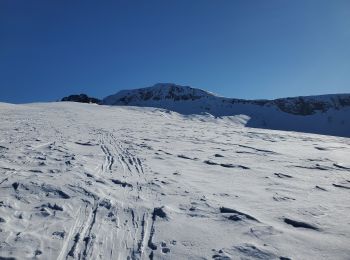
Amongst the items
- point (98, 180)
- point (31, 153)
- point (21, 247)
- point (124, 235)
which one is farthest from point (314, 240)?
point (31, 153)

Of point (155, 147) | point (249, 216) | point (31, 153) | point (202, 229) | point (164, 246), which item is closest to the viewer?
point (164, 246)

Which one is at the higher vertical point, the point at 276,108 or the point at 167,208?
the point at 276,108

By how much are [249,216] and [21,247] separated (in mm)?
3461

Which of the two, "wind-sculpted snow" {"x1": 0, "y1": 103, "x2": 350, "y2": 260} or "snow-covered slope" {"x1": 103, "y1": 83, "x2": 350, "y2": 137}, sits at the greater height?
"snow-covered slope" {"x1": 103, "y1": 83, "x2": 350, "y2": 137}

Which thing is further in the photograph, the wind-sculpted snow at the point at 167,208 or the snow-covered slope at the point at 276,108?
the snow-covered slope at the point at 276,108

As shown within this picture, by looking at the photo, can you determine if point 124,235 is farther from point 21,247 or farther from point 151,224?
point 21,247

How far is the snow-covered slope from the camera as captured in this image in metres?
62.6

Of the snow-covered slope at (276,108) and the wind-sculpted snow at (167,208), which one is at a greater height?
the snow-covered slope at (276,108)

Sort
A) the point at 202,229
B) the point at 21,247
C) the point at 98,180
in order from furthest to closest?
the point at 98,180
the point at 202,229
the point at 21,247

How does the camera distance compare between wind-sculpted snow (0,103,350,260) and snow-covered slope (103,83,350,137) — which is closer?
wind-sculpted snow (0,103,350,260)

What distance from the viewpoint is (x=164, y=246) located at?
4453mm

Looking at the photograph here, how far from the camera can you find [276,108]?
72.1 metres

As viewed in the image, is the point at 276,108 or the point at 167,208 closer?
the point at 167,208

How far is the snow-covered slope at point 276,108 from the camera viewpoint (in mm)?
62562
